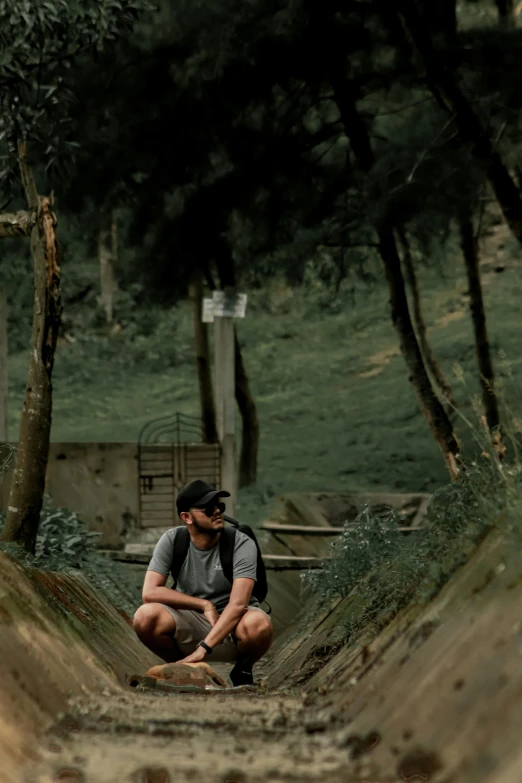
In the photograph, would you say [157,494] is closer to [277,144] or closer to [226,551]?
[277,144]

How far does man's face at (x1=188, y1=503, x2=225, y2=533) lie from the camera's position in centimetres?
766

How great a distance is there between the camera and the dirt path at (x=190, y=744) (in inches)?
169

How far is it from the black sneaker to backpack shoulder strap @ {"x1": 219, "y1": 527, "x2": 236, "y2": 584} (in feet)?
1.75

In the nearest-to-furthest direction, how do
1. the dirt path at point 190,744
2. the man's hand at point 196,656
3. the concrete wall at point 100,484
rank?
the dirt path at point 190,744, the man's hand at point 196,656, the concrete wall at point 100,484

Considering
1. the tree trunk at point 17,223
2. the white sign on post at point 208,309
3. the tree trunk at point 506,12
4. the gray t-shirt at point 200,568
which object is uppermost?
the tree trunk at point 506,12

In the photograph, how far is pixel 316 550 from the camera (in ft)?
56.0

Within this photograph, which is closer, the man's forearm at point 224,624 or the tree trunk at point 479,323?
the man's forearm at point 224,624

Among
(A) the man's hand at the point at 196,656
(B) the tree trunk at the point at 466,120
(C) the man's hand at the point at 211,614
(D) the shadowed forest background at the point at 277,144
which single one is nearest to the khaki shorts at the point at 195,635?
(C) the man's hand at the point at 211,614

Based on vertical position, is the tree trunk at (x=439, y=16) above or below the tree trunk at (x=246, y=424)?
above

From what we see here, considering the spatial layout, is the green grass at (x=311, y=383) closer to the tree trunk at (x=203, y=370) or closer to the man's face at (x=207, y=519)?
the tree trunk at (x=203, y=370)

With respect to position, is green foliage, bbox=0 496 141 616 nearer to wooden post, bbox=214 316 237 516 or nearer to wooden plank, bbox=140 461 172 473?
wooden plank, bbox=140 461 172 473

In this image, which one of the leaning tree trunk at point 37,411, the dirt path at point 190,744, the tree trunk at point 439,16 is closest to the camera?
the dirt path at point 190,744

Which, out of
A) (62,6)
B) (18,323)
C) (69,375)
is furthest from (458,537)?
(18,323)

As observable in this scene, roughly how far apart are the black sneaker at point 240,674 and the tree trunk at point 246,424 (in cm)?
1605
